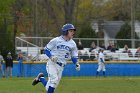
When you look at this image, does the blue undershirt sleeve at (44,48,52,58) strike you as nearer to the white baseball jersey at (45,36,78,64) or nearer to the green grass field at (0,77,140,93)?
the white baseball jersey at (45,36,78,64)

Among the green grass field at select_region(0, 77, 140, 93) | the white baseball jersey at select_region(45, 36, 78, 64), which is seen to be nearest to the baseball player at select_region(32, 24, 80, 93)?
the white baseball jersey at select_region(45, 36, 78, 64)

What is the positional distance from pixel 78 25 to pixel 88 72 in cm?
1939

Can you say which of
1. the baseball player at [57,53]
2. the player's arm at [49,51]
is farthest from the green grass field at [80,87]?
the player's arm at [49,51]

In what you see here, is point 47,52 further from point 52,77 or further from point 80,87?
point 80,87

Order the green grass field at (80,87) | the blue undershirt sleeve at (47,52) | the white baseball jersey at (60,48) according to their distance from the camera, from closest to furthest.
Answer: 1. the blue undershirt sleeve at (47,52)
2. the white baseball jersey at (60,48)
3. the green grass field at (80,87)

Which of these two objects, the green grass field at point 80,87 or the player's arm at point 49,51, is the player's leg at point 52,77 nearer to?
the player's arm at point 49,51

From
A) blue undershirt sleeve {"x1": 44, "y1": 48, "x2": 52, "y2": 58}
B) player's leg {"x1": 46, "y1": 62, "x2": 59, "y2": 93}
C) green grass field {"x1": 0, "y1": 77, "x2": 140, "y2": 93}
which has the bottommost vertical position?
green grass field {"x1": 0, "y1": 77, "x2": 140, "y2": 93}

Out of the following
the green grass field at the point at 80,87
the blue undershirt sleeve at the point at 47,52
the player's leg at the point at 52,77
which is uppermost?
the blue undershirt sleeve at the point at 47,52

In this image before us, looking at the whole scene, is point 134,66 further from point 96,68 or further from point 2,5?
point 2,5

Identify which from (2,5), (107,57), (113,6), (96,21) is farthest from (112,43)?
(113,6)

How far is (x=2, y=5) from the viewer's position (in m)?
46.5

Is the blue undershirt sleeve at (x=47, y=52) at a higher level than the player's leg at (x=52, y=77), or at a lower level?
higher

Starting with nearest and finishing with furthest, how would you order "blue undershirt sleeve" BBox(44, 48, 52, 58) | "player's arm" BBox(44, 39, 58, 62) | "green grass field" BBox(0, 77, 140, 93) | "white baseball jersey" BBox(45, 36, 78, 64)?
1. "player's arm" BBox(44, 39, 58, 62)
2. "blue undershirt sleeve" BBox(44, 48, 52, 58)
3. "white baseball jersey" BBox(45, 36, 78, 64)
4. "green grass field" BBox(0, 77, 140, 93)

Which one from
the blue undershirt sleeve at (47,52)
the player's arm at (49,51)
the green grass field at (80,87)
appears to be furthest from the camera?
the green grass field at (80,87)
